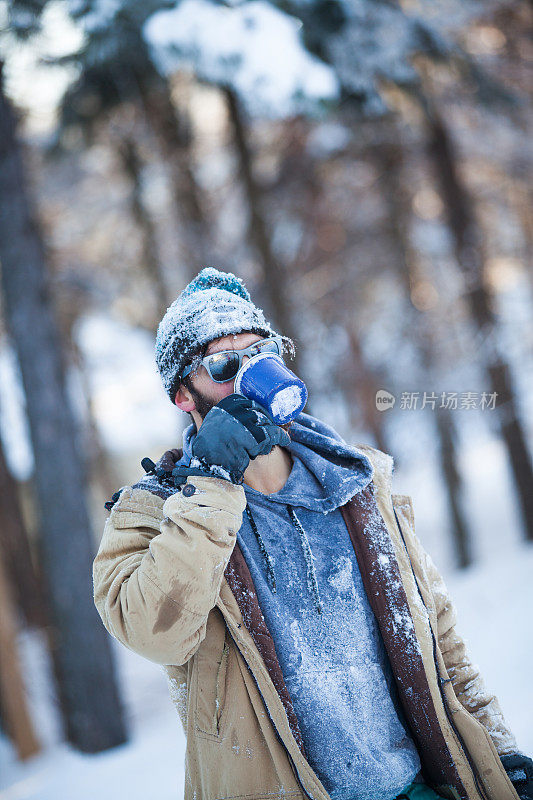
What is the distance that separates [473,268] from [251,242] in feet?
10.9

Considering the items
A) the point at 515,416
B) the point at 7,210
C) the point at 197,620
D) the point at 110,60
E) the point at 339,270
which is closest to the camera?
the point at 197,620

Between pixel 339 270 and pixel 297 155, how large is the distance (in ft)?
8.08

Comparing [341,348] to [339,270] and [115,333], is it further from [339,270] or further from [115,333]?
[115,333]

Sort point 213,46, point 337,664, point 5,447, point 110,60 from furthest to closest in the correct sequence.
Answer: point 5,447 < point 110,60 < point 213,46 < point 337,664

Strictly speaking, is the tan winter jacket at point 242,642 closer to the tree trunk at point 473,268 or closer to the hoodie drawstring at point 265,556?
the hoodie drawstring at point 265,556

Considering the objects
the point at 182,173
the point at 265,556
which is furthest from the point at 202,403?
the point at 182,173

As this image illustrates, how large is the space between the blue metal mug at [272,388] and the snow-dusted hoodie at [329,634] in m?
0.26

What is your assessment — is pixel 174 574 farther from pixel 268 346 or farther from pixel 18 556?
pixel 18 556

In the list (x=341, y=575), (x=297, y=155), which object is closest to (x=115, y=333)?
(x=297, y=155)

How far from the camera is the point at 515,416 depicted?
9.62m

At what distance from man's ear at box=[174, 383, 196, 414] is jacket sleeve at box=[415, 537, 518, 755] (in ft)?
2.70

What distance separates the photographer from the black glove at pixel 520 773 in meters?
1.87

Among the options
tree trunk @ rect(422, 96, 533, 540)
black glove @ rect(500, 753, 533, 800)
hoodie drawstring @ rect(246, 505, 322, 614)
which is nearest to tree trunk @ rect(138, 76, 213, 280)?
tree trunk @ rect(422, 96, 533, 540)

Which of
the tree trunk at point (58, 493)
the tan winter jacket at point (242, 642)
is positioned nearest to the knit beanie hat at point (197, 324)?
the tan winter jacket at point (242, 642)
